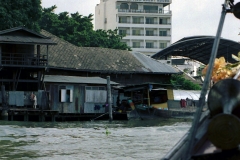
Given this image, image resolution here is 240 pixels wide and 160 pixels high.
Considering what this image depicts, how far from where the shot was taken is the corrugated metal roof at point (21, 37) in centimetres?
2706

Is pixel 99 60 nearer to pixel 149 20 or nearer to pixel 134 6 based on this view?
pixel 149 20

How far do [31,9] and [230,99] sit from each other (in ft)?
97.8

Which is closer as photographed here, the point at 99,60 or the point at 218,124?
the point at 218,124

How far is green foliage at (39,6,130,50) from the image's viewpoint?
40941 millimetres

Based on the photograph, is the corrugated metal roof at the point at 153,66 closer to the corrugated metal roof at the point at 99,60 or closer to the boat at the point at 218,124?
the corrugated metal roof at the point at 99,60

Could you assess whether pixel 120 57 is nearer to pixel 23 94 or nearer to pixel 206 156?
pixel 23 94

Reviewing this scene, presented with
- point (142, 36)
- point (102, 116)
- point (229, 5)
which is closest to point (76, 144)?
point (229, 5)

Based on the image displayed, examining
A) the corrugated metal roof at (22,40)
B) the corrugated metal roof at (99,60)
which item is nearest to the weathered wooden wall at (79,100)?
the corrugated metal roof at (99,60)

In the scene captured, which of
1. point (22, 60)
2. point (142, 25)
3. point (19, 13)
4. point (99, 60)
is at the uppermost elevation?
point (142, 25)

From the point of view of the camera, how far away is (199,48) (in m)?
36.6

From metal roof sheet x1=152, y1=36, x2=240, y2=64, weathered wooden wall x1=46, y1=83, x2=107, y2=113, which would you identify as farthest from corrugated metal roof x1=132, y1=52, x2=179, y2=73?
weathered wooden wall x1=46, y1=83, x2=107, y2=113

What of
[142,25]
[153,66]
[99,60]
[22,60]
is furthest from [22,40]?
[142,25]

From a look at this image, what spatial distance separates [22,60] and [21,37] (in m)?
1.26

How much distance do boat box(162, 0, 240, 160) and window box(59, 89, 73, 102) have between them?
84.6 ft
